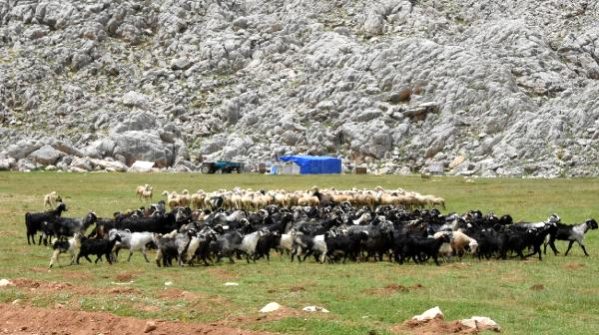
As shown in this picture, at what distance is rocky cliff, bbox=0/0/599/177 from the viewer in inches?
3125

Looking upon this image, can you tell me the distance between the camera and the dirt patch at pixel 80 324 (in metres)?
14.6

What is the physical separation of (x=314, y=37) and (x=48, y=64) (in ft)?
111

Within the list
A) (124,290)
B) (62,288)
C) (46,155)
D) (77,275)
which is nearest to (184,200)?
(77,275)

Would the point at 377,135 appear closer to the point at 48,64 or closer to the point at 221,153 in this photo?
the point at 221,153

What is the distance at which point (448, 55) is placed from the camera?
287 ft

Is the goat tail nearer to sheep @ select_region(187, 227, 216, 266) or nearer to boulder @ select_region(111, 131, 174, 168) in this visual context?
sheep @ select_region(187, 227, 216, 266)

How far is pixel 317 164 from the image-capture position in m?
79.1

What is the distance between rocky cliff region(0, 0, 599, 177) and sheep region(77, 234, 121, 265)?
170 ft

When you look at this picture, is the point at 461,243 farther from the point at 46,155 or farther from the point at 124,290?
the point at 46,155

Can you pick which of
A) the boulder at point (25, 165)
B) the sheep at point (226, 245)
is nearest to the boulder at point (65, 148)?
the boulder at point (25, 165)

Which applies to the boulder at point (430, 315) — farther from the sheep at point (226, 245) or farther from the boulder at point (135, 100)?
the boulder at point (135, 100)

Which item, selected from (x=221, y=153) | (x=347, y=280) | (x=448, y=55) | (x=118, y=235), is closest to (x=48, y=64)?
(x=221, y=153)

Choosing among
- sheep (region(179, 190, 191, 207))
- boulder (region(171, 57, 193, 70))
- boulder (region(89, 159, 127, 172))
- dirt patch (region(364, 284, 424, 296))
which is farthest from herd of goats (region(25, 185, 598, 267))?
boulder (region(171, 57, 193, 70))

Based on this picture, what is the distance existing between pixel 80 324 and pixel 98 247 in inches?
372
